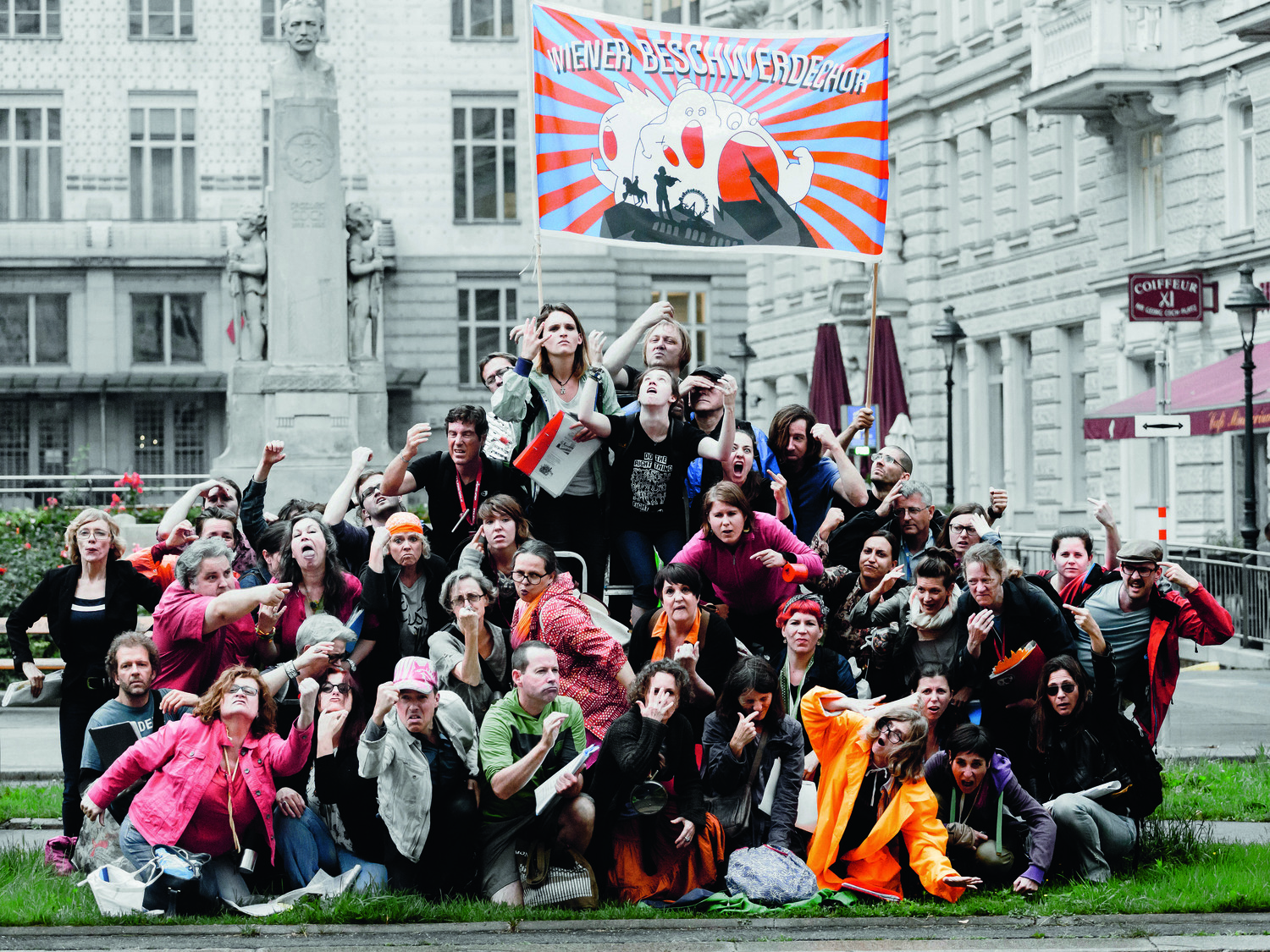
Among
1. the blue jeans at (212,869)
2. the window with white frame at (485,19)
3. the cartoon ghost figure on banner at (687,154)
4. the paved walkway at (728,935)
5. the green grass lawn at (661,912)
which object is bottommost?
the paved walkway at (728,935)

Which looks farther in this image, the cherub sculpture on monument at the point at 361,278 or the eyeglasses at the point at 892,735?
the cherub sculpture on monument at the point at 361,278

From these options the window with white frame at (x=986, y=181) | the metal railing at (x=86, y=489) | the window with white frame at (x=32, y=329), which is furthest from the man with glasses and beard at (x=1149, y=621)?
the window with white frame at (x=32, y=329)

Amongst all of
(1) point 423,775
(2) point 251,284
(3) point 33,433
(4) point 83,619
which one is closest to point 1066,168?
(2) point 251,284

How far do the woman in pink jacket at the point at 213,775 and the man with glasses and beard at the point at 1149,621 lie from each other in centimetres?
439

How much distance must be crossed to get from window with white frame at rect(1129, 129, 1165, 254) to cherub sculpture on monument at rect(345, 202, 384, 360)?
12.9 meters

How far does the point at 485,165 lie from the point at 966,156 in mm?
15161

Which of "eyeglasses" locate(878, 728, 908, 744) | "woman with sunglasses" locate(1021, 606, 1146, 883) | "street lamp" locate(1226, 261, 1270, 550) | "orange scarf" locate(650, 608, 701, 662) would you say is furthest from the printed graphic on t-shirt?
"street lamp" locate(1226, 261, 1270, 550)

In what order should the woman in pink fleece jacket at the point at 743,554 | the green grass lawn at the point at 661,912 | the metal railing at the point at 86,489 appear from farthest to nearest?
1. the metal railing at the point at 86,489
2. the woman in pink fleece jacket at the point at 743,554
3. the green grass lawn at the point at 661,912

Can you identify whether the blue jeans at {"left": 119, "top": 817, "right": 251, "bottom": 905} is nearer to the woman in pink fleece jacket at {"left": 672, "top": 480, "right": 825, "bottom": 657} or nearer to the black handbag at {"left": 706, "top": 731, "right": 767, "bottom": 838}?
the black handbag at {"left": 706, "top": 731, "right": 767, "bottom": 838}

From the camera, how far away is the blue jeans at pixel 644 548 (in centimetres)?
1006

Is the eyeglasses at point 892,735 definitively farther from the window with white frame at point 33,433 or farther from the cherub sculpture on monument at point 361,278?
the window with white frame at point 33,433

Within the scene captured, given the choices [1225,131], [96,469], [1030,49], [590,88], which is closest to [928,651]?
[590,88]

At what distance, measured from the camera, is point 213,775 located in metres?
8.77

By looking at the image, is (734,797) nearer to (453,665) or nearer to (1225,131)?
(453,665)
